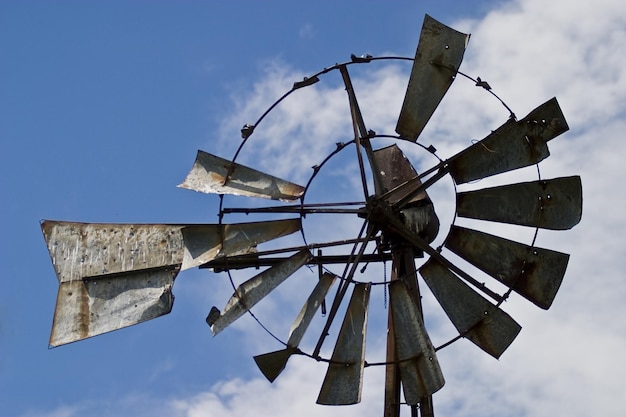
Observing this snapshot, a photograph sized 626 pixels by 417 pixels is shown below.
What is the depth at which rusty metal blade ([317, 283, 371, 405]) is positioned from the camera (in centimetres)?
1234

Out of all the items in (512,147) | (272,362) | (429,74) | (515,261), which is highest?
(429,74)

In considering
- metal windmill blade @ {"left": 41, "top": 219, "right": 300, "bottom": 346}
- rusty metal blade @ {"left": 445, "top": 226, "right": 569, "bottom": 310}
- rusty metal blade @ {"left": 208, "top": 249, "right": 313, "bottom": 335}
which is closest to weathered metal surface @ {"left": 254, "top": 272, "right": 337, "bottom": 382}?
rusty metal blade @ {"left": 208, "top": 249, "right": 313, "bottom": 335}

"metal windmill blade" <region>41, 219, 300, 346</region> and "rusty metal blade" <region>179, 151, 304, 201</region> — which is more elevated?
"rusty metal blade" <region>179, 151, 304, 201</region>

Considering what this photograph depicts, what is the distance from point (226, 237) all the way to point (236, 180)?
1.59 ft

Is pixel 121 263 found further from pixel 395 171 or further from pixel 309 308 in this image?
pixel 395 171

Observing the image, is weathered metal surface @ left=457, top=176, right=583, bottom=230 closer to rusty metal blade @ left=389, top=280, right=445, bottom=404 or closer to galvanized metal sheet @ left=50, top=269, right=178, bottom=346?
rusty metal blade @ left=389, top=280, right=445, bottom=404

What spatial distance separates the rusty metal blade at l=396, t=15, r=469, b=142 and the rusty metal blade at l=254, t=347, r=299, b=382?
204cm

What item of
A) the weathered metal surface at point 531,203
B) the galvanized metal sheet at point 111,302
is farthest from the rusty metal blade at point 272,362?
the weathered metal surface at point 531,203

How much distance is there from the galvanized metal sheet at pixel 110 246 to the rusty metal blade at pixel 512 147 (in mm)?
2324

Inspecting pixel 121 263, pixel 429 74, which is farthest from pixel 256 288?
pixel 429 74

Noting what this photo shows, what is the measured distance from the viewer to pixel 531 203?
42.1 ft

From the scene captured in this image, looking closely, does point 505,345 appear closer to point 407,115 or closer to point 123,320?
point 407,115

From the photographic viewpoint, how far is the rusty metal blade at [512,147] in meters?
12.6

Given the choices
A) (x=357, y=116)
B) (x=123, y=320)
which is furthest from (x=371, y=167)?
(x=123, y=320)
